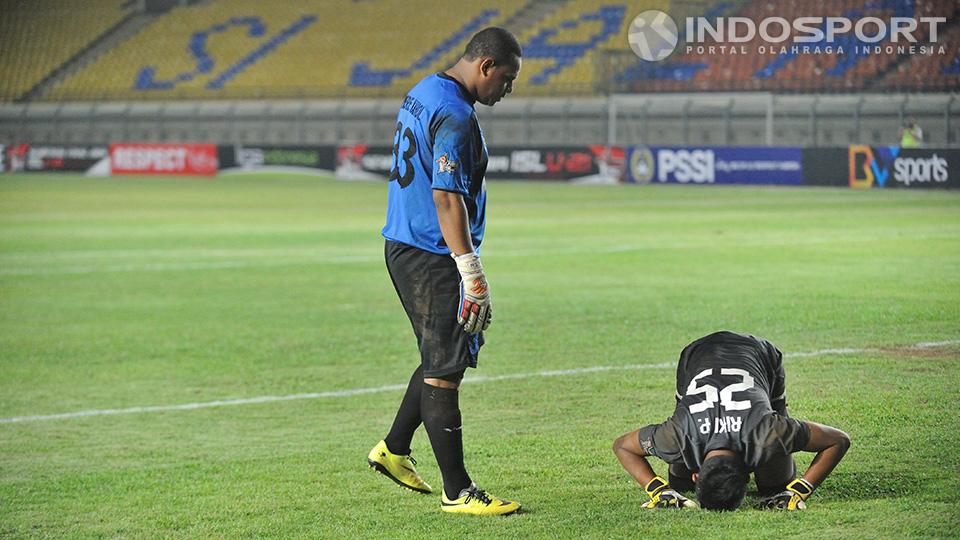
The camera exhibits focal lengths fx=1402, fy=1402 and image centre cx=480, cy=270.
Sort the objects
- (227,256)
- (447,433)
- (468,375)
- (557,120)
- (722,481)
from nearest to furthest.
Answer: (722,481) < (447,433) < (468,375) < (227,256) < (557,120)

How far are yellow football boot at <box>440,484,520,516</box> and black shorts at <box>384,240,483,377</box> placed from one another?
0.51 meters

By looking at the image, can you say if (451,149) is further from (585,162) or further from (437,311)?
(585,162)

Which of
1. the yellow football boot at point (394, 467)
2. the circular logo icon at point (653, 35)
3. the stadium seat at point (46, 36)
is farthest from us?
the stadium seat at point (46, 36)

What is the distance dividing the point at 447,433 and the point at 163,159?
46.0 metres

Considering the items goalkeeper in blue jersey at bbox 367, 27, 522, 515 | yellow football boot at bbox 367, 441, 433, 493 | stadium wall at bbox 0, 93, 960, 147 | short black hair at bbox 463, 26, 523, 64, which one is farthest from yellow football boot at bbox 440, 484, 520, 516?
stadium wall at bbox 0, 93, 960, 147

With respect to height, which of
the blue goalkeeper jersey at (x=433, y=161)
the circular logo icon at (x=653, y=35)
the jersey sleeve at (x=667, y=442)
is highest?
the circular logo icon at (x=653, y=35)

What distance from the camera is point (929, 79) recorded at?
36.6m

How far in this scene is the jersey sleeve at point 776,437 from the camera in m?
5.35

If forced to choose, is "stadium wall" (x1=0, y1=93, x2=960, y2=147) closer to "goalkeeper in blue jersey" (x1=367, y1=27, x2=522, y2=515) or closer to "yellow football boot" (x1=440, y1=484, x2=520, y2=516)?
"goalkeeper in blue jersey" (x1=367, y1=27, x2=522, y2=515)

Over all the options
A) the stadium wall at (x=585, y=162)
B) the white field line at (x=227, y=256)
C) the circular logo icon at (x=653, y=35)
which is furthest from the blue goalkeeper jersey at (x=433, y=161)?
the circular logo icon at (x=653, y=35)

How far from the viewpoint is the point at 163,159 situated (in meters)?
50.3

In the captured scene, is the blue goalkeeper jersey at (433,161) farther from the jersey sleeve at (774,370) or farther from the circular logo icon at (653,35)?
the circular logo icon at (653,35)

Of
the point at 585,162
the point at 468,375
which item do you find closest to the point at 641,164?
the point at 585,162

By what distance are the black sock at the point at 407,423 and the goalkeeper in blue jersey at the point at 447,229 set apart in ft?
0.64
